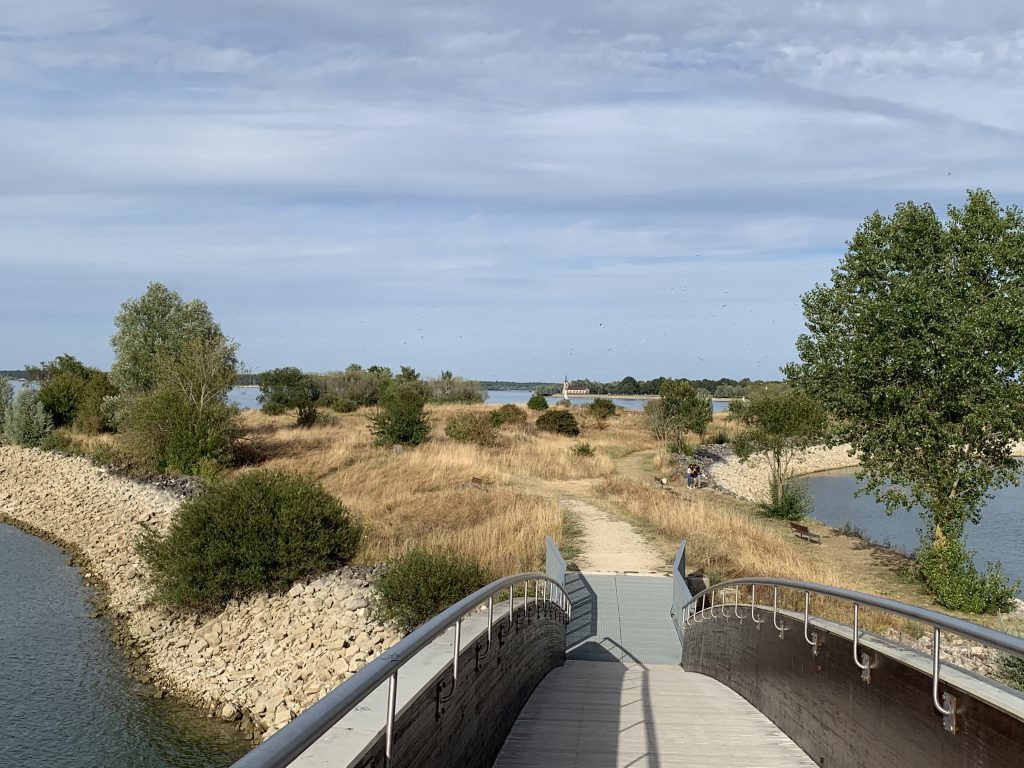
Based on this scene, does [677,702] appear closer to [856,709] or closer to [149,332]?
[856,709]

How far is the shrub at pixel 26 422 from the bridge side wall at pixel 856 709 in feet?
149

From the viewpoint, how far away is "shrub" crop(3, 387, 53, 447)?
4425 cm

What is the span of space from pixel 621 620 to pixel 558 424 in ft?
131

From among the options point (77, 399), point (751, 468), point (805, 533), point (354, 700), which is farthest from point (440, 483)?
point (77, 399)

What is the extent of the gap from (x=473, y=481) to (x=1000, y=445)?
1595 cm

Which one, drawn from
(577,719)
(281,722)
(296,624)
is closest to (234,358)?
(296,624)

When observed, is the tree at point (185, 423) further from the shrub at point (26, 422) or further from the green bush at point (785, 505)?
the green bush at point (785, 505)

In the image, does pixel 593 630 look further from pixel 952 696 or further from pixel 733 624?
pixel 952 696

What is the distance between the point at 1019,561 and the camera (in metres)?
22.8

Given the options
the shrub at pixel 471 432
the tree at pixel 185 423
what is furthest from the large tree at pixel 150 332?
the shrub at pixel 471 432

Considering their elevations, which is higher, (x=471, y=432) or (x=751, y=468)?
(x=471, y=432)

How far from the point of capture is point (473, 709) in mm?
4781

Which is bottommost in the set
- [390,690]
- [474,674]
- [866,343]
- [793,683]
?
[793,683]

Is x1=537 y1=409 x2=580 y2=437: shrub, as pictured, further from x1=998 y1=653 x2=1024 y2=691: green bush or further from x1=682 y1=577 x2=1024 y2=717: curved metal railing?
x1=682 y1=577 x2=1024 y2=717: curved metal railing
